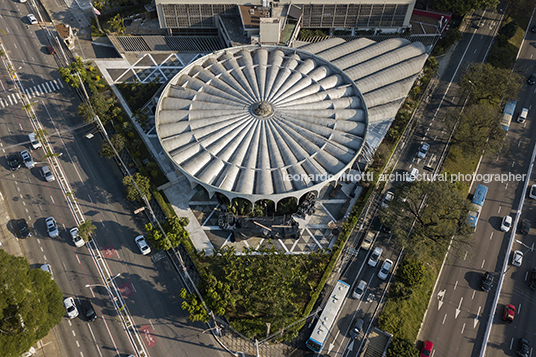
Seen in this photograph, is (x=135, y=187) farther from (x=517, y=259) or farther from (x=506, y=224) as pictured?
(x=506, y=224)

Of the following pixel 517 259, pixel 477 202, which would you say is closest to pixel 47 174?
pixel 477 202

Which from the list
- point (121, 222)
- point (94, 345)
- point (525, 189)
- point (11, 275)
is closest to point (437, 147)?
point (525, 189)

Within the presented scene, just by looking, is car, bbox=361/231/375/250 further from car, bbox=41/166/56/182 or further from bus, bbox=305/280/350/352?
car, bbox=41/166/56/182

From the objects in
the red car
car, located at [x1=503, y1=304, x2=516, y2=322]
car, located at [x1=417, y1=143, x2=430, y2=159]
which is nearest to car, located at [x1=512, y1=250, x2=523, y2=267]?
car, located at [x1=503, y1=304, x2=516, y2=322]

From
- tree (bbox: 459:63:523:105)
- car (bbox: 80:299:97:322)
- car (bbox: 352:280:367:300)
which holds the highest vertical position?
tree (bbox: 459:63:523:105)

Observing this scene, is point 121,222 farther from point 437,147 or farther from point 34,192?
point 437,147

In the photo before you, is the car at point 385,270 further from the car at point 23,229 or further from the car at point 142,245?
the car at point 23,229
